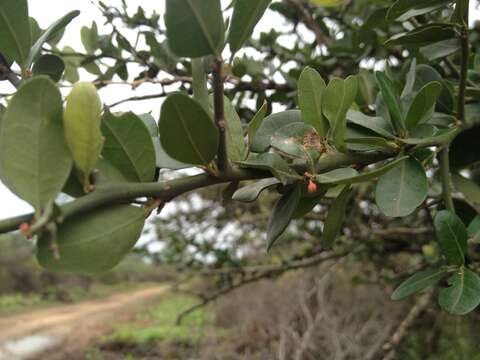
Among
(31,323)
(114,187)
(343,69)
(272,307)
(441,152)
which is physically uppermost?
(114,187)

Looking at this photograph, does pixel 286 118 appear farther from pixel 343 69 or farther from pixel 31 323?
pixel 31 323

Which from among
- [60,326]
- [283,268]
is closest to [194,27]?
[283,268]

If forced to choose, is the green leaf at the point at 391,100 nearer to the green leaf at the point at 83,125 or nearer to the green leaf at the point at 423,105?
the green leaf at the point at 423,105

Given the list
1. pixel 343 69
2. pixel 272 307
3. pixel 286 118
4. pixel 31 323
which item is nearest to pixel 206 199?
pixel 343 69

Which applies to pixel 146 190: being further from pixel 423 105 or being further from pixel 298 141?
pixel 423 105

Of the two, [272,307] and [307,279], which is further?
[272,307]

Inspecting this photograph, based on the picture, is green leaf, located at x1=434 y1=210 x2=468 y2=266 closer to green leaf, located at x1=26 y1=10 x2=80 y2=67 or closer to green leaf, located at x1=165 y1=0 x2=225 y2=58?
green leaf, located at x1=165 y1=0 x2=225 y2=58

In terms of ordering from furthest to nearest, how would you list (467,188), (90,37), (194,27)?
(90,37)
(467,188)
(194,27)
